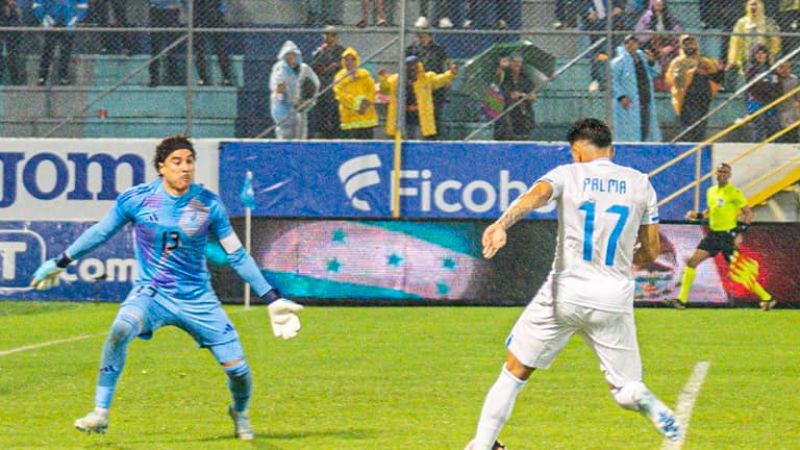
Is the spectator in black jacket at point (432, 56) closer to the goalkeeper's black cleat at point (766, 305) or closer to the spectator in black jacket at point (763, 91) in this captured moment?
the spectator in black jacket at point (763, 91)

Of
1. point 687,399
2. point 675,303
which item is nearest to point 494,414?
point 687,399

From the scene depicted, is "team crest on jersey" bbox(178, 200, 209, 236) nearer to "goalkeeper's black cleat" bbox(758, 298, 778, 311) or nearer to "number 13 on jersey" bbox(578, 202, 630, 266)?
"number 13 on jersey" bbox(578, 202, 630, 266)

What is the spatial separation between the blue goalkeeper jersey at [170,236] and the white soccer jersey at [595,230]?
90.1 inches

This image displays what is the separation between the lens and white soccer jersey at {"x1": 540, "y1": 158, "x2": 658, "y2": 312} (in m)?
8.17

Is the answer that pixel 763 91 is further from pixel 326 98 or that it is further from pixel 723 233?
pixel 326 98

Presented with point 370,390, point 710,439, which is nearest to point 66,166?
point 370,390

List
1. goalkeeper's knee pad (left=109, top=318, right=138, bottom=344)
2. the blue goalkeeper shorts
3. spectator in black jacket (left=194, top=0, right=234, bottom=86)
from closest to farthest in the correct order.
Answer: goalkeeper's knee pad (left=109, top=318, right=138, bottom=344)
the blue goalkeeper shorts
spectator in black jacket (left=194, top=0, right=234, bottom=86)

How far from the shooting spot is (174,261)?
32.1ft

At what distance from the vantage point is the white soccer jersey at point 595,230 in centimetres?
817

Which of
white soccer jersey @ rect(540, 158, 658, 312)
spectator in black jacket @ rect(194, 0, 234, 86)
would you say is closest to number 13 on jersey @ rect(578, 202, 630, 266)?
white soccer jersey @ rect(540, 158, 658, 312)

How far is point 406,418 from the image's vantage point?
11016 mm

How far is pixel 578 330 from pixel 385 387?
476 centimetres

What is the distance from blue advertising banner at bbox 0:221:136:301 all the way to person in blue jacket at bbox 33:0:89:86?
7.49 ft

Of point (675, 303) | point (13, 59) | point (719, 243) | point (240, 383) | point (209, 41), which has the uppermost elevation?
point (209, 41)
